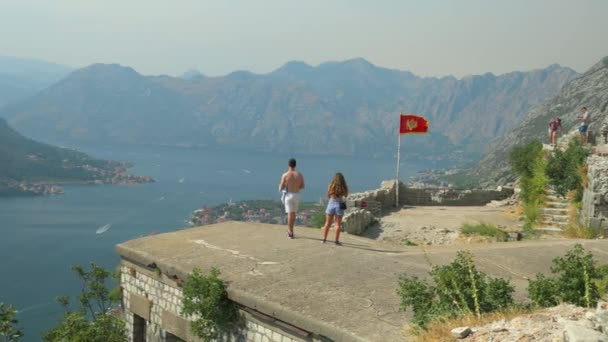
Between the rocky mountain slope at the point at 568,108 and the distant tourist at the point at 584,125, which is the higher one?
the rocky mountain slope at the point at 568,108

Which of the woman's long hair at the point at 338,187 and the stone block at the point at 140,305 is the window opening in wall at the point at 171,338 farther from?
the woman's long hair at the point at 338,187

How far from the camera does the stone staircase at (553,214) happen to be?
15.9 m

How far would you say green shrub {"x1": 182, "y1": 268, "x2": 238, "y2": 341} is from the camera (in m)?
8.32

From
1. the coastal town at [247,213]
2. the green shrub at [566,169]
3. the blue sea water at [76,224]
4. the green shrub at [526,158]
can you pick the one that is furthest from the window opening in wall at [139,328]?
the coastal town at [247,213]

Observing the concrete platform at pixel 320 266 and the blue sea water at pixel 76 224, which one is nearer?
the concrete platform at pixel 320 266

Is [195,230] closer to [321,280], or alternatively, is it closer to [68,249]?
[321,280]

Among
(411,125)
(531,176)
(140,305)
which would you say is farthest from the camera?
(411,125)

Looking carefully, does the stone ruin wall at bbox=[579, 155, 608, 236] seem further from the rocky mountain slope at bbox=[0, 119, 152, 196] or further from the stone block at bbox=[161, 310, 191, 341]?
the rocky mountain slope at bbox=[0, 119, 152, 196]

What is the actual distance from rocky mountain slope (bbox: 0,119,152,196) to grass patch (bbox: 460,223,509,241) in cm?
14312

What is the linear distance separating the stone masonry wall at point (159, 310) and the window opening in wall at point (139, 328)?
Answer: 0.05 meters

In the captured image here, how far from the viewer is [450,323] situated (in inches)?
229

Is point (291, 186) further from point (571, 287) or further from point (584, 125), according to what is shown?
point (584, 125)

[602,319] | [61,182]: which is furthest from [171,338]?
[61,182]

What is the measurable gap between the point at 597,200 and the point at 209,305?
35.5ft
